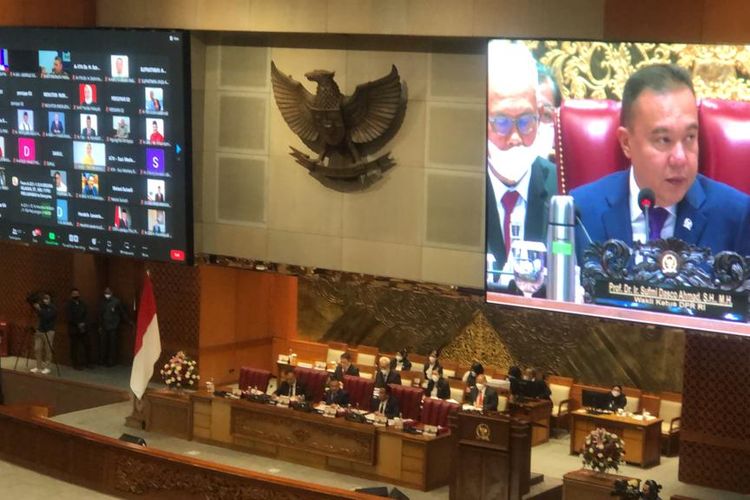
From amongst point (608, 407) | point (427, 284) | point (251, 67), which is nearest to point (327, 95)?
point (251, 67)

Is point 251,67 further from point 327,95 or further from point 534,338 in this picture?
point 534,338

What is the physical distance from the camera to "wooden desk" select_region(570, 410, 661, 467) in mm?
15141

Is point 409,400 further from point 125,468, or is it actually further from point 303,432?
point 125,468

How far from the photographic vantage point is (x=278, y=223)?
50.7 ft

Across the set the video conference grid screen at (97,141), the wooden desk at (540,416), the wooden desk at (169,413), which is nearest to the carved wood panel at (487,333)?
the wooden desk at (540,416)

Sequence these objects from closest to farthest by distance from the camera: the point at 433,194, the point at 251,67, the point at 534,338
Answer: the point at 433,194
the point at 251,67
the point at 534,338

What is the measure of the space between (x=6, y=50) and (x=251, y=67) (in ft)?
9.25

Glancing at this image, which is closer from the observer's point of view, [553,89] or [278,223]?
[553,89]

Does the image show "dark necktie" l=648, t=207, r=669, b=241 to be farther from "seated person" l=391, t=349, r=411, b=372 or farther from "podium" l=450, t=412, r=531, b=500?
"seated person" l=391, t=349, r=411, b=372

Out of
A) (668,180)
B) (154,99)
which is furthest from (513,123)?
(154,99)

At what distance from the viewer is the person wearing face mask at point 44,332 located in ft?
62.6

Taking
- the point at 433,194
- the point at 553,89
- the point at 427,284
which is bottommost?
the point at 427,284

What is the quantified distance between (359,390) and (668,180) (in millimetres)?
5337

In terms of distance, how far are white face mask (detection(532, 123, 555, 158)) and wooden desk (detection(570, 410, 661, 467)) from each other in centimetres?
414
